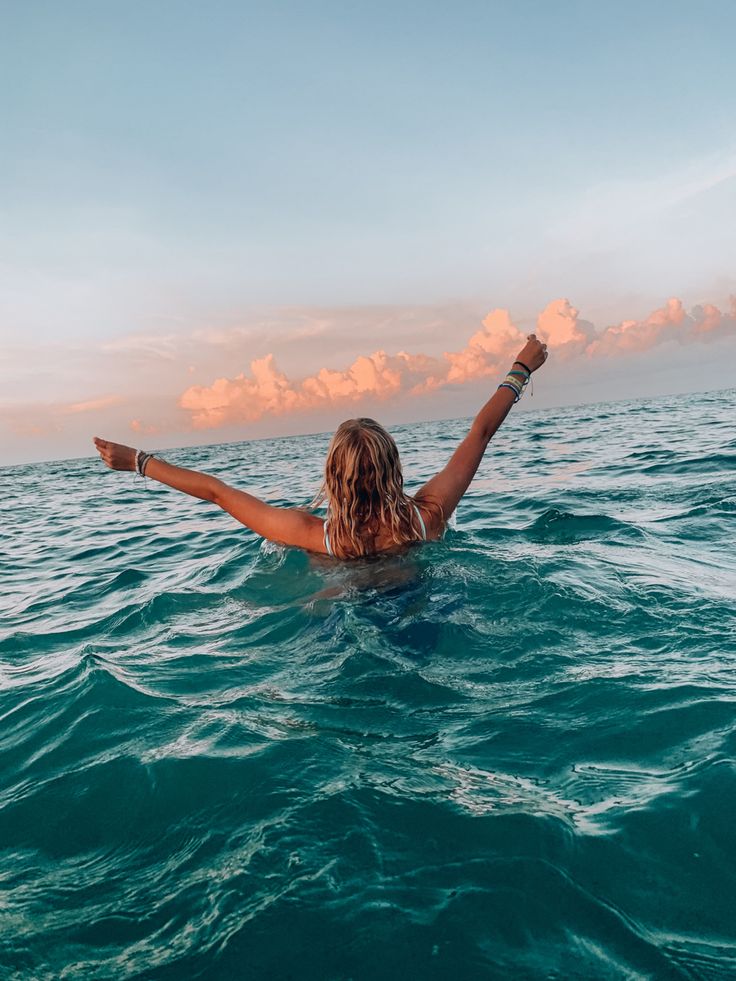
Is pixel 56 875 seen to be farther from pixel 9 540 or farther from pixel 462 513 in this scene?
pixel 9 540

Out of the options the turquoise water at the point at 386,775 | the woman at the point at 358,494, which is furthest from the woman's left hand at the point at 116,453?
the turquoise water at the point at 386,775

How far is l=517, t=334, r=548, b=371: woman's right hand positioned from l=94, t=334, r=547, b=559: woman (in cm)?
30

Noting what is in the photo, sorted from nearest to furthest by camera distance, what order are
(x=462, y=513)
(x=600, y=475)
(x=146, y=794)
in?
1. (x=146, y=794)
2. (x=462, y=513)
3. (x=600, y=475)

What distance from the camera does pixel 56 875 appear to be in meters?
2.18

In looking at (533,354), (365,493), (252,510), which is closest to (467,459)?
(365,493)

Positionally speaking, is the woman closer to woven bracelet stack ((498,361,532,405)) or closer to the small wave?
woven bracelet stack ((498,361,532,405))

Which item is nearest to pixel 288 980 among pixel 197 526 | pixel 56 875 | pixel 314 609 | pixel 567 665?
pixel 56 875

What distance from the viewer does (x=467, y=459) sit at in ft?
14.7

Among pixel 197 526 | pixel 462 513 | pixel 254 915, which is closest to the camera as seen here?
pixel 254 915

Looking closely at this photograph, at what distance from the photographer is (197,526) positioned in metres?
10.7

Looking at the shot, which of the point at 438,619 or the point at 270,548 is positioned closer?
the point at 438,619

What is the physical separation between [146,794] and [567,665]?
220 centimetres

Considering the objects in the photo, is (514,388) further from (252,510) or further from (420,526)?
(252,510)

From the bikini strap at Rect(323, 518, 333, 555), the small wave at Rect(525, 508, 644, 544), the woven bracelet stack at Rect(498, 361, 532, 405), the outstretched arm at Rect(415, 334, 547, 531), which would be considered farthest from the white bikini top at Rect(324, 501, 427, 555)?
the small wave at Rect(525, 508, 644, 544)
